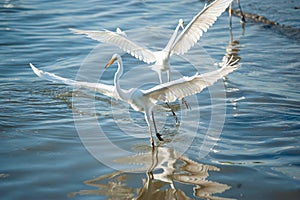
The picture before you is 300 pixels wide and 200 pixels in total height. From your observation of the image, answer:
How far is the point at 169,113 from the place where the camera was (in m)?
9.73

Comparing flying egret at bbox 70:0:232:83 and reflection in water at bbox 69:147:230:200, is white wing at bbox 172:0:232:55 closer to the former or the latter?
flying egret at bbox 70:0:232:83

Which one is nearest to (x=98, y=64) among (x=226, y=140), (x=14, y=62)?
(x=14, y=62)

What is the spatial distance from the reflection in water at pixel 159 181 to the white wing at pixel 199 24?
2.63 meters

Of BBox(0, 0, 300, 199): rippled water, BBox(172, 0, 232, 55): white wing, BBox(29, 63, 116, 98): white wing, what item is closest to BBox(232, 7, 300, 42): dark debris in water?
BBox(0, 0, 300, 199): rippled water

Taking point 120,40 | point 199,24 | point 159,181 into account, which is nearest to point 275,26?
point 199,24

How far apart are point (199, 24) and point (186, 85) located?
2470 mm

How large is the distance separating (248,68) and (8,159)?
639 centimetres

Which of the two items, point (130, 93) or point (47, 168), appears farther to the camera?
point (130, 93)

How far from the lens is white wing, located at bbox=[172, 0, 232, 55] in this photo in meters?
9.16

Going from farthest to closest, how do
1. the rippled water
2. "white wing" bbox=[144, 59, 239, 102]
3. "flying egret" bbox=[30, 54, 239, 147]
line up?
"flying egret" bbox=[30, 54, 239, 147], "white wing" bbox=[144, 59, 239, 102], the rippled water

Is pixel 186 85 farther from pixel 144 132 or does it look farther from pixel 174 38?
pixel 174 38

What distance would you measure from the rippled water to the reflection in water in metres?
0.01

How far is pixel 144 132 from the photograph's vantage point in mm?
8773

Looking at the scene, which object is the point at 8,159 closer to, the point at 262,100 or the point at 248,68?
the point at 262,100
